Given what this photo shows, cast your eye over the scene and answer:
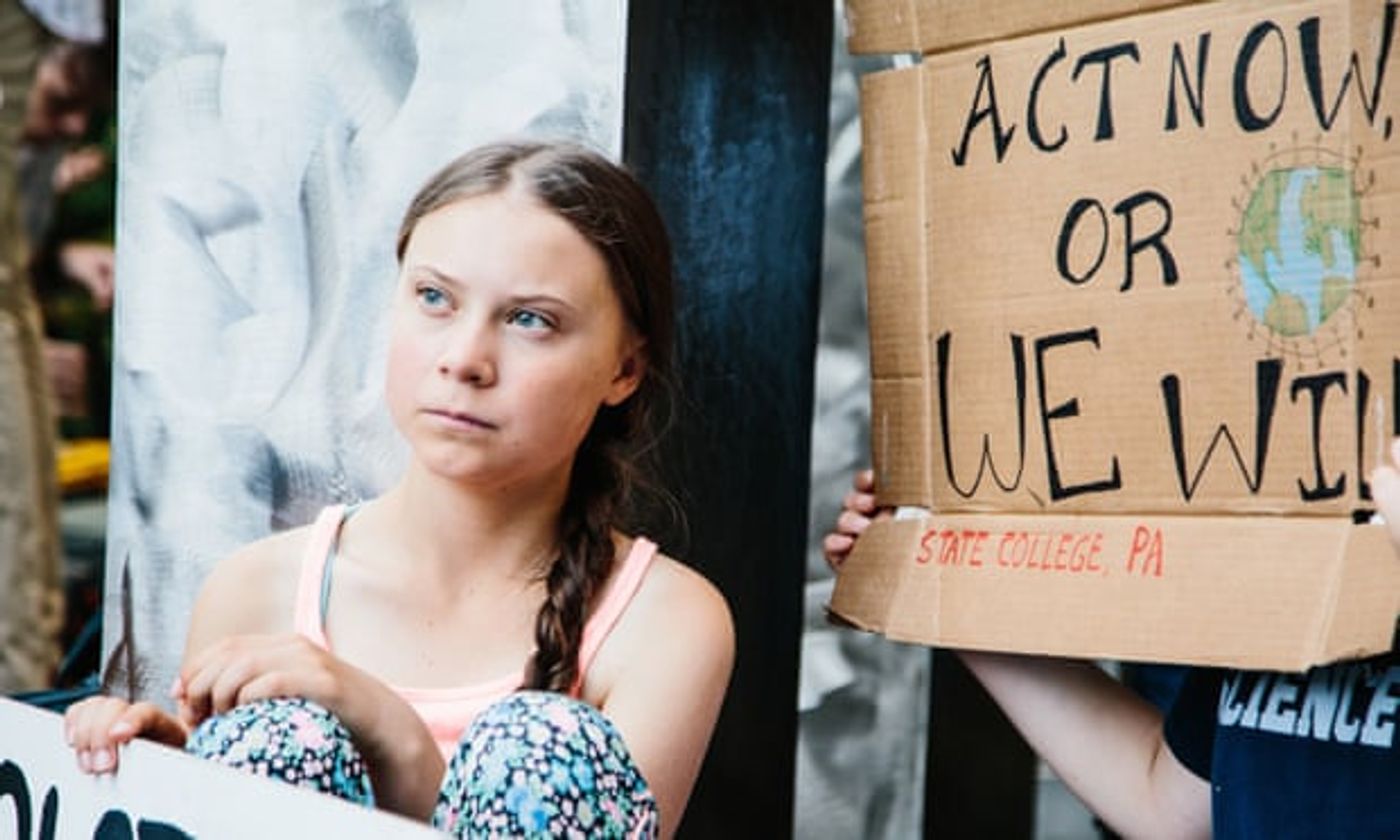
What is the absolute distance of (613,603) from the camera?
1705 mm

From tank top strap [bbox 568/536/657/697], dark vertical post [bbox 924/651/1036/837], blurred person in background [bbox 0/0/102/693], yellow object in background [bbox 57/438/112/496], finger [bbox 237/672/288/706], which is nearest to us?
finger [bbox 237/672/288/706]

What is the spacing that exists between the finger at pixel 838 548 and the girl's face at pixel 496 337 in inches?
11.1

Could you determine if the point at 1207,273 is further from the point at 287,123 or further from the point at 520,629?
the point at 287,123

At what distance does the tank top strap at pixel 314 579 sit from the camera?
1.74 metres

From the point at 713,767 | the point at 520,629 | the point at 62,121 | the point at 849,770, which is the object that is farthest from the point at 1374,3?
the point at 62,121

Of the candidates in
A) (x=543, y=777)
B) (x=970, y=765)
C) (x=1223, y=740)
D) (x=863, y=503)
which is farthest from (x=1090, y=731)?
(x=970, y=765)

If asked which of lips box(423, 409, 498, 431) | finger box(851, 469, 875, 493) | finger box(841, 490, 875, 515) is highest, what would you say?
lips box(423, 409, 498, 431)

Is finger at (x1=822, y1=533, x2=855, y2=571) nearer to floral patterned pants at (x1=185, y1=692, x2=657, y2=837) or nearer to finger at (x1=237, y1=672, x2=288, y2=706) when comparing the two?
floral patterned pants at (x1=185, y1=692, x2=657, y2=837)

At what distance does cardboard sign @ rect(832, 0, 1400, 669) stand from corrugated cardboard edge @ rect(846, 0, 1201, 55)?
0.01 metres

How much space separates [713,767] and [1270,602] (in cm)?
80

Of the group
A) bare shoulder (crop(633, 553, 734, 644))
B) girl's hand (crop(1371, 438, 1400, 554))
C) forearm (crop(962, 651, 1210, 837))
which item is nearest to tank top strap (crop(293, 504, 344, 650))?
bare shoulder (crop(633, 553, 734, 644))

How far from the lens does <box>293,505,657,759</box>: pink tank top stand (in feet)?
5.47

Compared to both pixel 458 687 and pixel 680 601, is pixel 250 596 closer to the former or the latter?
pixel 458 687

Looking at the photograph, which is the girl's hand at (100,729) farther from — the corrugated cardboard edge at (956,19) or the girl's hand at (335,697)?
the corrugated cardboard edge at (956,19)
